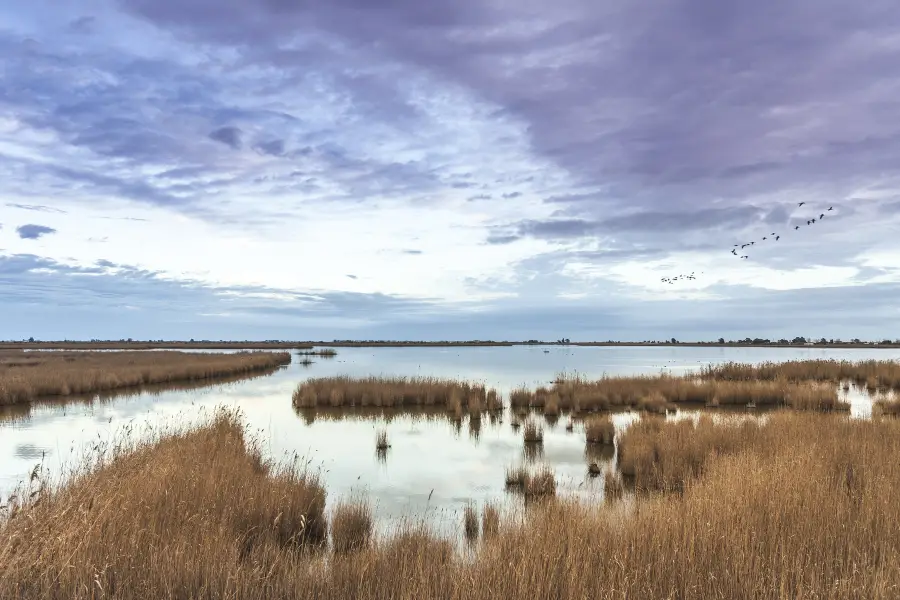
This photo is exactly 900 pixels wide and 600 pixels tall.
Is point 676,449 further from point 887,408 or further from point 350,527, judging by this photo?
point 887,408

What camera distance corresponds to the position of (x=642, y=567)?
5.25m

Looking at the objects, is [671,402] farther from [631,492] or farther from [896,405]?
[631,492]

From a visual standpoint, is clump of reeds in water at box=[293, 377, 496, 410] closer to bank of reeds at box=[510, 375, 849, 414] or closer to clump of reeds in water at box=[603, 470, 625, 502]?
bank of reeds at box=[510, 375, 849, 414]

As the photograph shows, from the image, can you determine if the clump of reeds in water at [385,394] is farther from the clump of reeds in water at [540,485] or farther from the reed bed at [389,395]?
the clump of reeds in water at [540,485]

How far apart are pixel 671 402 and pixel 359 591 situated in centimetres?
2480

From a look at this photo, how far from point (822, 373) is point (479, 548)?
3736 centimetres

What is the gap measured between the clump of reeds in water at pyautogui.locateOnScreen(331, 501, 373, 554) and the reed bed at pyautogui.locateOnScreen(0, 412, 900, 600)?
1.28 feet

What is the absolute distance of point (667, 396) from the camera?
27438 mm

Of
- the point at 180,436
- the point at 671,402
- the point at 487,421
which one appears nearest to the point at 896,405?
the point at 671,402

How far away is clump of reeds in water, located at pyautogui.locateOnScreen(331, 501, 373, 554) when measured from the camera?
786 centimetres

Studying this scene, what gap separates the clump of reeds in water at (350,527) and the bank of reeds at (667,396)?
620 inches

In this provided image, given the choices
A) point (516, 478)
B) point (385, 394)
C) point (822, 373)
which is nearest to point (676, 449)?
point (516, 478)

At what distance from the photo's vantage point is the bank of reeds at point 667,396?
932 inches

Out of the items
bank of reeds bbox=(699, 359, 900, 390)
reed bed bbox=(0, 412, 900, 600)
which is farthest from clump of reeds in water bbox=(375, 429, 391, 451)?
bank of reeds bbox=(699, 359, 900, 390)
